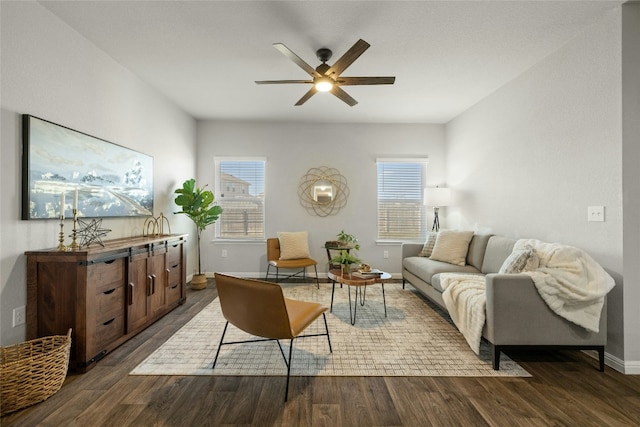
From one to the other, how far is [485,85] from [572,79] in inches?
44.5

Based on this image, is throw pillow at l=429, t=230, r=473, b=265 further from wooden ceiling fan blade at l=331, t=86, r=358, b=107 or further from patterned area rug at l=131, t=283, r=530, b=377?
wooden ceiling fan blade at l=331, t=86, r=358, b=107

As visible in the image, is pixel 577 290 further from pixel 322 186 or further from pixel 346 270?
pixel 322 186

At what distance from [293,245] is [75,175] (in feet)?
9.49

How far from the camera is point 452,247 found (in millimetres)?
3936

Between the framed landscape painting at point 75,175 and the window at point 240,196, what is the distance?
5.78 feet

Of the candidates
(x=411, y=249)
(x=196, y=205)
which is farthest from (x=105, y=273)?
(x=411, y=249)

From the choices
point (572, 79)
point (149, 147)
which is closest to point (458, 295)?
point (572, 79)

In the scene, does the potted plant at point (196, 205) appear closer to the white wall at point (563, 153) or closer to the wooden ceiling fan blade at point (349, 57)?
the wooden ceiling fan blade at point (349, 57)

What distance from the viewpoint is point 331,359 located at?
7.89ft

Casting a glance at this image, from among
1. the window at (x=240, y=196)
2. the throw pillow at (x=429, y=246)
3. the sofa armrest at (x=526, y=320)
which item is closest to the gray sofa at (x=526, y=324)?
the sofa armrest at (x=526, y=320)

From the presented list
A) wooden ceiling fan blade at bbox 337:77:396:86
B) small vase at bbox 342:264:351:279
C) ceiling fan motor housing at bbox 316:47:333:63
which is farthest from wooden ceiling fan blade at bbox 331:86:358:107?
small vase at bbox 342:264:351:279

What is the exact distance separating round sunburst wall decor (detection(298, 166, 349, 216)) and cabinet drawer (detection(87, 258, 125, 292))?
3109 mm

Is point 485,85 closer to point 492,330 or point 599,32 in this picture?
point 599,32

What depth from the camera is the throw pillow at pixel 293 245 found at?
15.6 feet
